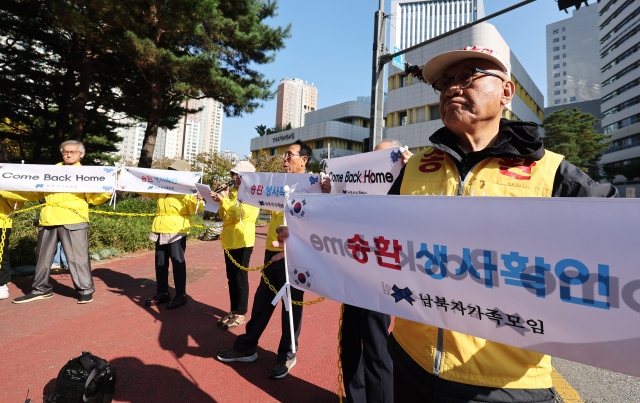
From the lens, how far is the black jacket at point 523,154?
1.31 m

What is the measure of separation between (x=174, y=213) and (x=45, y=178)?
1.91 metres

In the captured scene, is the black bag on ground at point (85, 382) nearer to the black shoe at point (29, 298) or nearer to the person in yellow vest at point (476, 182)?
the person in yellow vest at point (476, 182)

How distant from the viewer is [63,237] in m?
5.02

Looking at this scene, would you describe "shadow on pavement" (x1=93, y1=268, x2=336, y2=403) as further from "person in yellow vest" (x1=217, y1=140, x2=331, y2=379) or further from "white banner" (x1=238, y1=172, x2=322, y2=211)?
"white banner" (x1=238, y1=172, x2=322, y2=211)

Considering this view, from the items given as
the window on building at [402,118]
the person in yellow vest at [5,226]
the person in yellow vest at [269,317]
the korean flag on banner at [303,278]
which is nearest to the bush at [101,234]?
the person in yellow vest at [5,226]

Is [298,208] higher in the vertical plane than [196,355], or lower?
higher

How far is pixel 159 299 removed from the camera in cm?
532

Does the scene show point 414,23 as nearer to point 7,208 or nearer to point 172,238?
point 172,238

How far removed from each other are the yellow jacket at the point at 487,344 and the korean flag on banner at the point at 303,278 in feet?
2.09

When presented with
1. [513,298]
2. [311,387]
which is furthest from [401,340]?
[311,387]

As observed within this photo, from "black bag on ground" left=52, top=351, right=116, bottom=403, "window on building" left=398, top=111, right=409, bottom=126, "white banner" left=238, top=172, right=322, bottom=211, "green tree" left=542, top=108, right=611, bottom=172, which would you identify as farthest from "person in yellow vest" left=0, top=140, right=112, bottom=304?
"green tree" left=542, top=108, right=611, bottom=172

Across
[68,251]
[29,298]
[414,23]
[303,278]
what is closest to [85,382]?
[303,278]

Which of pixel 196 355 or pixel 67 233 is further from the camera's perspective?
pixel 67 233

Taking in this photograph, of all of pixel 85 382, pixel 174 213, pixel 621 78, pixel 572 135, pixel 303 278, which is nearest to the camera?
pixel 303 278
